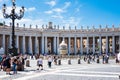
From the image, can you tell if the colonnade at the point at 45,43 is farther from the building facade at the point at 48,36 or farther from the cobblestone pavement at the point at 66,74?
the cobblestone pavement at the point at 66,74

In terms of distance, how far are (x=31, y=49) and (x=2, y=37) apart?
37.7 feet

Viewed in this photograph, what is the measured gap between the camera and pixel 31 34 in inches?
3600

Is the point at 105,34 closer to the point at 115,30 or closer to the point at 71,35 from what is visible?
the point at 115,30

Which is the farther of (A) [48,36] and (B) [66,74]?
(A) [48,36]

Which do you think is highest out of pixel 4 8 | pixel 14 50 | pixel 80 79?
pixel 4 8

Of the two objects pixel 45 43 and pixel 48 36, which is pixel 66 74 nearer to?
pixel 45 43

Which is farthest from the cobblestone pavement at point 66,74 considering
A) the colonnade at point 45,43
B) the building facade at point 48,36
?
the colonnade at point 45,43

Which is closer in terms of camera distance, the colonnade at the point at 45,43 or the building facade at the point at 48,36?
the building facade at the point at 48,36

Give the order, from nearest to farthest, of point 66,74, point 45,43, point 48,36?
point 66,74 → point 45,43 → point 48,36

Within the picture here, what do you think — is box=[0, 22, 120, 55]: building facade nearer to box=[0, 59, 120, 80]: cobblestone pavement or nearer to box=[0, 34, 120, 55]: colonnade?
box=[0, 34, 120, 55]: colonnade

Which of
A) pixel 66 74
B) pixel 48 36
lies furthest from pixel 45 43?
pixel 66 74

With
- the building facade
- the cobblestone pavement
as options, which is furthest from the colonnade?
the cobblestone pavement

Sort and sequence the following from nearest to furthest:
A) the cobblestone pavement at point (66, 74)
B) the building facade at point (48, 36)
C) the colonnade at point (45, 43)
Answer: the cobblestone pavement at point (66, 74) → the building facade at point (48, 36) → the colonnade at point (45, 43)

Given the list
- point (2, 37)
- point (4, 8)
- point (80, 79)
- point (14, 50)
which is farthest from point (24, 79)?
point (2, 37)
